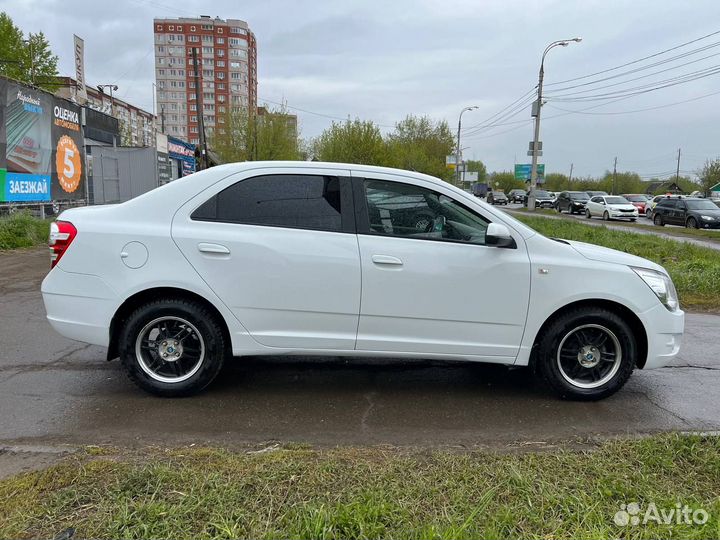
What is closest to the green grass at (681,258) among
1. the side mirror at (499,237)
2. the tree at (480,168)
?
the side mirror at (499,237)

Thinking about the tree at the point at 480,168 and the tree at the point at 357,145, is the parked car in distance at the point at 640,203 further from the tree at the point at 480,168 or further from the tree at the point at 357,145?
the tree at the point at 480,168

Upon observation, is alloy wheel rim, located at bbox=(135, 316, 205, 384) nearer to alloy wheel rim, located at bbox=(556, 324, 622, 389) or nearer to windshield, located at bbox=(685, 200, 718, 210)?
alloy wheel rim, located at bbox=(556, 324, 622, 389)

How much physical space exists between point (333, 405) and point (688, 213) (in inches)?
1071

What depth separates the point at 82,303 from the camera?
3.99m

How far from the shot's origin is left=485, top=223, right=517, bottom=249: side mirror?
3.90m

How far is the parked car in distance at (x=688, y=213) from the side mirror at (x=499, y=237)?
83.7 feet

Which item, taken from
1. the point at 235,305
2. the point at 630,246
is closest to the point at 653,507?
the point at 235,305

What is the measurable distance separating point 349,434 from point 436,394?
1057mm

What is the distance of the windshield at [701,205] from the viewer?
25656 mm

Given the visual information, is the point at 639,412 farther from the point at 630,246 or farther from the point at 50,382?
the point at 630,246

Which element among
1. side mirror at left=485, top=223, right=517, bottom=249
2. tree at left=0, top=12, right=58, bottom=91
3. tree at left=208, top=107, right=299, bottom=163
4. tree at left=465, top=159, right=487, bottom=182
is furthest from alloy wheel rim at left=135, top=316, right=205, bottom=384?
tree at left=465, top=159, right=487, bottom=182

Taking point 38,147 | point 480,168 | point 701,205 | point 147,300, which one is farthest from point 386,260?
point 480,168

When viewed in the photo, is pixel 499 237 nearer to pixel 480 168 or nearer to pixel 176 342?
pixel 176 342

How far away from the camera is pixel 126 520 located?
2455 mm
